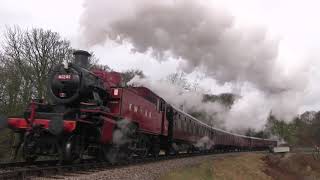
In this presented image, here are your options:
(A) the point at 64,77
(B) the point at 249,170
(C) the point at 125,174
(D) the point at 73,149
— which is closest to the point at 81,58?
(A) the point at 64,77

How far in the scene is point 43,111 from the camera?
14.2m

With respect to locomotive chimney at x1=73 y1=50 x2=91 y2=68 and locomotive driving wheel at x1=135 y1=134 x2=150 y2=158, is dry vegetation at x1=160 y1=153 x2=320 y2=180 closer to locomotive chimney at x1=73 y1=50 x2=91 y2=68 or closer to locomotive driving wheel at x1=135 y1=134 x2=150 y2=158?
locomotive driving wheel at x1=135 y1=134 x2=150 y2=158

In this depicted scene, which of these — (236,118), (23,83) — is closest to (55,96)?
(23,83)

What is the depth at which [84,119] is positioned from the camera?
13641 mm

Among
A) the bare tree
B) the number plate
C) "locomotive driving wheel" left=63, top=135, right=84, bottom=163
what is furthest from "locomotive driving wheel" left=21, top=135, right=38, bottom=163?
the bare tree

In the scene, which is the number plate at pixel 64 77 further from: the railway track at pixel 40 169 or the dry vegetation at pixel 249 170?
the dry vegetation at pixel 249 170

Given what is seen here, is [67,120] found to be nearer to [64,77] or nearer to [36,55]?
[64,77]

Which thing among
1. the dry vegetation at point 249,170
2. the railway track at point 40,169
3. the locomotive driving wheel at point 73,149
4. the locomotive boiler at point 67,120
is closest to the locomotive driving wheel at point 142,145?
the railway track at point 40,169

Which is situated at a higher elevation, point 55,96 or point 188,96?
point 188,96

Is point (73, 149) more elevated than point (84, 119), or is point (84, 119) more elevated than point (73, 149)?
point (84, 119)

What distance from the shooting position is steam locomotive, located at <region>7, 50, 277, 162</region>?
1345cm

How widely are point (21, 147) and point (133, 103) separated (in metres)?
4.48

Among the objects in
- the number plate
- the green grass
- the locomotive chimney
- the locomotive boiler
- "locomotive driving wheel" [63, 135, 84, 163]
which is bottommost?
the green grass

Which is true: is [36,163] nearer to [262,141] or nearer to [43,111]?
[43,111]
